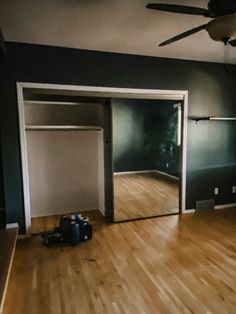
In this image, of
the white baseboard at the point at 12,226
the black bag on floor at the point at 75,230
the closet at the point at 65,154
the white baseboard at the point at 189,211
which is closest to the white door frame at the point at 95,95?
the white baseboard at the point at 189,211

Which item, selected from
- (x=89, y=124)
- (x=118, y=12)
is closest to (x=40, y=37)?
(x=118, y=12)

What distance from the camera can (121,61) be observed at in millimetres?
3432

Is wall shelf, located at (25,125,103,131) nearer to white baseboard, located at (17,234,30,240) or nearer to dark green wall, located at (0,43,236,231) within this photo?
dark green wall, located at (0,43,236,231)

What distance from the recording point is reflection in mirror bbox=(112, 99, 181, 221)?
158 inches

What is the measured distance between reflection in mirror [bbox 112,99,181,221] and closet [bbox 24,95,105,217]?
354 millimetres

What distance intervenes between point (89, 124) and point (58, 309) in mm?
2857

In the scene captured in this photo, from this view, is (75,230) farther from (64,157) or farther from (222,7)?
(222,7)

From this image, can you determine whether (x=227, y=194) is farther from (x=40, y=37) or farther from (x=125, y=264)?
(x=40, y=37)

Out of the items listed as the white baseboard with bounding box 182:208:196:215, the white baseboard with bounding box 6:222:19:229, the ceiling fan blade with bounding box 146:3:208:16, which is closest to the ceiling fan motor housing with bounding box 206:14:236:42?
the ceiling fan blade with bounding box 146:3:208:16

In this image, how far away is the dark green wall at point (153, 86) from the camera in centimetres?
305

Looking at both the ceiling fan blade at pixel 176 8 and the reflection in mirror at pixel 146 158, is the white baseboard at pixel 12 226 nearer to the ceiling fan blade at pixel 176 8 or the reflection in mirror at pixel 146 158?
the reflection in mirror at pixel 146 158

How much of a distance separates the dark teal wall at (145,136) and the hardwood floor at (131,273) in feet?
4.20

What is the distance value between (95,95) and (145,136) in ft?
4.98

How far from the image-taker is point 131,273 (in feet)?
7.77
